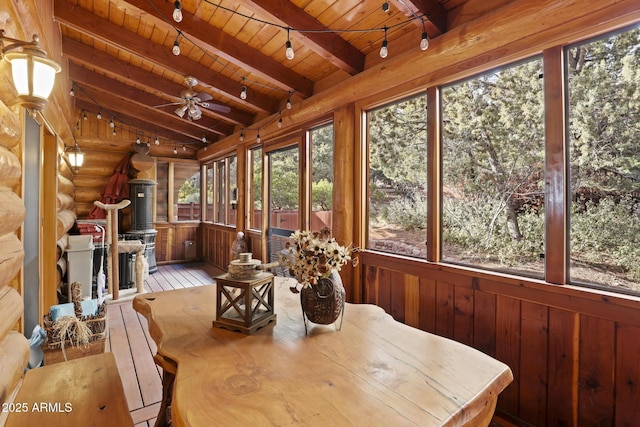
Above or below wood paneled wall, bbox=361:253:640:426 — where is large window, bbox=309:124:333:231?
above

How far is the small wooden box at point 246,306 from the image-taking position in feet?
4.82

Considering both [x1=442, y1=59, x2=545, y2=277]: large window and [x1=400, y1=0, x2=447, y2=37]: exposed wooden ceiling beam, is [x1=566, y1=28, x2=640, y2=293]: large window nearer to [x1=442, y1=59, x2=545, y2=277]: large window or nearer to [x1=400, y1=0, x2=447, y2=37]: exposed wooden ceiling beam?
[x1=442, y1=59, x2=545, y2=277]: large window

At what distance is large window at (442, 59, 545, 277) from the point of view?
2.14 meters

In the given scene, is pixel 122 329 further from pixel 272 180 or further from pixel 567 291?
pixel 567 291

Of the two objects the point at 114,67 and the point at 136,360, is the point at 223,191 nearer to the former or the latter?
the point at 114,67

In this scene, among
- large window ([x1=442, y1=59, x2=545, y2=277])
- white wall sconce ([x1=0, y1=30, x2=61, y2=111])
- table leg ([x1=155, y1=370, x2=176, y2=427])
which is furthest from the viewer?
large window ([x1=442, y1=59, x2=545, y2=277])

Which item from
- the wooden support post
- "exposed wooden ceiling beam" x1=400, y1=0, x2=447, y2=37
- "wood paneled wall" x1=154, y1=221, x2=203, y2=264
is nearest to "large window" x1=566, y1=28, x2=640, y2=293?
"exposed wooden ceiling beam" x1=400, y1=0, x2=447, y2=37

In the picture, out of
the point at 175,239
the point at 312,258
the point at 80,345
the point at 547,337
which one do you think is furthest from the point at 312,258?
the point at 175,239

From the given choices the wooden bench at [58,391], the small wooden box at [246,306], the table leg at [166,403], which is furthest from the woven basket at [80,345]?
the small wooden box at [246,306]

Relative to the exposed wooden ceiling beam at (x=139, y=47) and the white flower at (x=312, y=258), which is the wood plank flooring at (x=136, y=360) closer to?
the white flower at (x=312, y=258)

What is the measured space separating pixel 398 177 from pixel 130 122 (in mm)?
5865

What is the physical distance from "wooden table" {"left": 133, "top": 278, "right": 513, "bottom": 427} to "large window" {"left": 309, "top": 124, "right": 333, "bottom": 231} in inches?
93.0

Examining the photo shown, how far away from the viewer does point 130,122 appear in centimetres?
653

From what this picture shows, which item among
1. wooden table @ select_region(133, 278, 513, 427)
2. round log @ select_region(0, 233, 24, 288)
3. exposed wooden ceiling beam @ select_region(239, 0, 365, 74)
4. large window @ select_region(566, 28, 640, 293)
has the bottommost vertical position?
wooden table @ select_region(133, 278, 513, 427)
